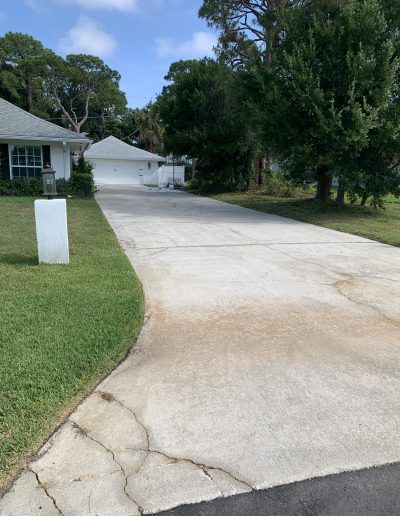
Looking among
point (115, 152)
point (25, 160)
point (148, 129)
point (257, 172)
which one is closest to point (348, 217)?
point (257, 172)

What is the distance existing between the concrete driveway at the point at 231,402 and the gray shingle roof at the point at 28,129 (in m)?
13.4

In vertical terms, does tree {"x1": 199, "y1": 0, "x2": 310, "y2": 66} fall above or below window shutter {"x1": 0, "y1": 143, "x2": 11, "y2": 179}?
above

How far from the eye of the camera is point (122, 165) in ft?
125

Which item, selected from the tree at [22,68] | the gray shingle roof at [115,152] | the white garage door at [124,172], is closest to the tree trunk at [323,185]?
the gray shingle roof at [115,152]

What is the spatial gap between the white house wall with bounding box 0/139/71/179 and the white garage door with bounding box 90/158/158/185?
18.9m

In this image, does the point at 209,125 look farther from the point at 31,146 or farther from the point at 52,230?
the point at 52,230

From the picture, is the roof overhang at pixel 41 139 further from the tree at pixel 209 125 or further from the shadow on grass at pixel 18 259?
the shadow on grass at pixel 18 259

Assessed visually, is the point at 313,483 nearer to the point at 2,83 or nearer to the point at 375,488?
the point at 375,488

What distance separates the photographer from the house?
17281 mm

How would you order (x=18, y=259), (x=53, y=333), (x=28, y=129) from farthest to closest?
(x=28, y=129)
(x=18, y=259)
(x=53, y=333)

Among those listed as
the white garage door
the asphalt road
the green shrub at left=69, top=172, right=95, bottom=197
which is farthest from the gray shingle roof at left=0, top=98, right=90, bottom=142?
the white garage door

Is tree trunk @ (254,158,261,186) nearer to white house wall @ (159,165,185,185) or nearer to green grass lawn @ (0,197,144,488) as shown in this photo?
white house wall @ (159,165,185,185)

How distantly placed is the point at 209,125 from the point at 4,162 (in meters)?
11.0

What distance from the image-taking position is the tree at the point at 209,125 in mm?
23312
